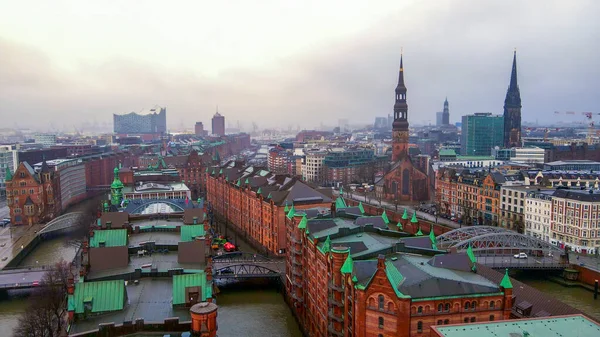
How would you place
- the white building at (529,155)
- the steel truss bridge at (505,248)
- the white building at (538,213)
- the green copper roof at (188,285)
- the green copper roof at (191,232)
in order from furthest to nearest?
the white building at (529,155) → the white building at (538,213) → the steel truss bridge at (505,248) → the green copper roof at (191,232) → the green copper roof at (188,285)

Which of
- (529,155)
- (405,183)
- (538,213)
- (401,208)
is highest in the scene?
(529,155)

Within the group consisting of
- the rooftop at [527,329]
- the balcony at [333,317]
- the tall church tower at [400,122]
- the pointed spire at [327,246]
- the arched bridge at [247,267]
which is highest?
the tall church tower at [400,122]

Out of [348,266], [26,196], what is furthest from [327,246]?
[26,196]

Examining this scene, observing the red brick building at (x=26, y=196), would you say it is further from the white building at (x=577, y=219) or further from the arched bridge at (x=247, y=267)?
the white building at (x=577, y=219)

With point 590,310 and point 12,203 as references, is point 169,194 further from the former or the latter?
point 590,310

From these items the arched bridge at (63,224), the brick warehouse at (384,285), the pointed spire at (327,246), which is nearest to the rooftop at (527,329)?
the brick warehouse at (384,285)

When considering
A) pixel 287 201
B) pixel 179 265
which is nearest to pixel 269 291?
pixel 287 201

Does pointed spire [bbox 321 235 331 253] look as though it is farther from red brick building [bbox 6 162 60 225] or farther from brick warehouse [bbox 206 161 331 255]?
red brick building [bbox 6 162 60 225]

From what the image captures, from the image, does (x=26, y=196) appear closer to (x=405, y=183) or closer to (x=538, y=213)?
(x=405, y=183)
